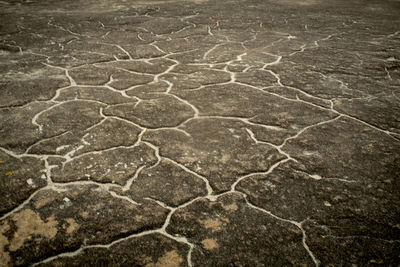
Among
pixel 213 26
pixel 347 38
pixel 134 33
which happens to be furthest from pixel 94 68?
pixel 347 38

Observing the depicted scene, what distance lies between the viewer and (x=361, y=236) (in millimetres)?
1386

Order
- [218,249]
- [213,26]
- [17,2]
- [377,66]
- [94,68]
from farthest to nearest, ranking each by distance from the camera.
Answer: [17,2]
[213,26]
[377,66]
[94,68]
[218,249]

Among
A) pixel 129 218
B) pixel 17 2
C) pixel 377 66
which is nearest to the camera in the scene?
pixel 129 218

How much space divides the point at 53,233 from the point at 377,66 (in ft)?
11.5

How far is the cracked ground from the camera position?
4.43 feet

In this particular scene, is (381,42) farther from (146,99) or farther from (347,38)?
(146,99)

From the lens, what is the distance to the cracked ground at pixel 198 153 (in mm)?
1350

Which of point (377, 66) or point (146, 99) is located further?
point (377, 66)

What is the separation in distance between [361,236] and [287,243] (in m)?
0.36

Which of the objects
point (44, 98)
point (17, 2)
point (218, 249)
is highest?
point (17, 2)

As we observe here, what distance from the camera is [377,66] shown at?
10.8 ft

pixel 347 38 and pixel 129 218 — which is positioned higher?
pixel 347 38

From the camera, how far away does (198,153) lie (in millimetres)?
1920

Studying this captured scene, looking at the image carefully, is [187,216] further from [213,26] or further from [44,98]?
[213,26]
